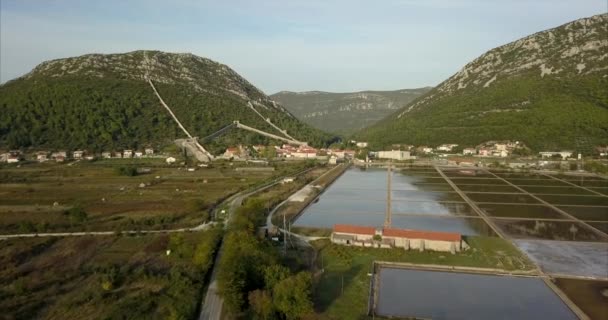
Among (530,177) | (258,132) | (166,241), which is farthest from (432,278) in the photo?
(258,132)

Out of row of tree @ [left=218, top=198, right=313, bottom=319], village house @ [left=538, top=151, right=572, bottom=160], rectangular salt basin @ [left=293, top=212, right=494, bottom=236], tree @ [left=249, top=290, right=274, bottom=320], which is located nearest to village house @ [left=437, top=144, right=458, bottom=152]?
village house @ [left=538, top=151, right=572, bottom=160]

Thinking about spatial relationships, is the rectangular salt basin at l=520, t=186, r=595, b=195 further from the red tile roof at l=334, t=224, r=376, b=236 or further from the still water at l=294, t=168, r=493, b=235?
the red tile roof at l=334, t=224, r=376, b=236

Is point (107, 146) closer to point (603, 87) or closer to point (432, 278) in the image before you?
point (432, 278)

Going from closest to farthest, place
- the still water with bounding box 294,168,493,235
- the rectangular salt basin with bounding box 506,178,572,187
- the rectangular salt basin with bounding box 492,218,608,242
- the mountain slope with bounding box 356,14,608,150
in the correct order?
the rectangular salt basin with bounding box 492,218,608,242, the still water with bounding box 294,168,493,235, the rectangular salt basin with bounding box 506,178,572,187, the mountain slope with bounding box 356,14,608,150

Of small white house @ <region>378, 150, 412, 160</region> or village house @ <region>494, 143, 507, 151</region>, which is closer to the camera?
small white house @ <region>378, 150, 412, 160</region>

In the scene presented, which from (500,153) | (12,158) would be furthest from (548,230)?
(12,158)

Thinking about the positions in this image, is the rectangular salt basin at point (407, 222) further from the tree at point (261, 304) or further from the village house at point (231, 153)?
the village house at point (231, 153)

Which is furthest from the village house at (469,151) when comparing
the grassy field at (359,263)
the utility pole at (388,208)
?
the grassy field at (359,263)
